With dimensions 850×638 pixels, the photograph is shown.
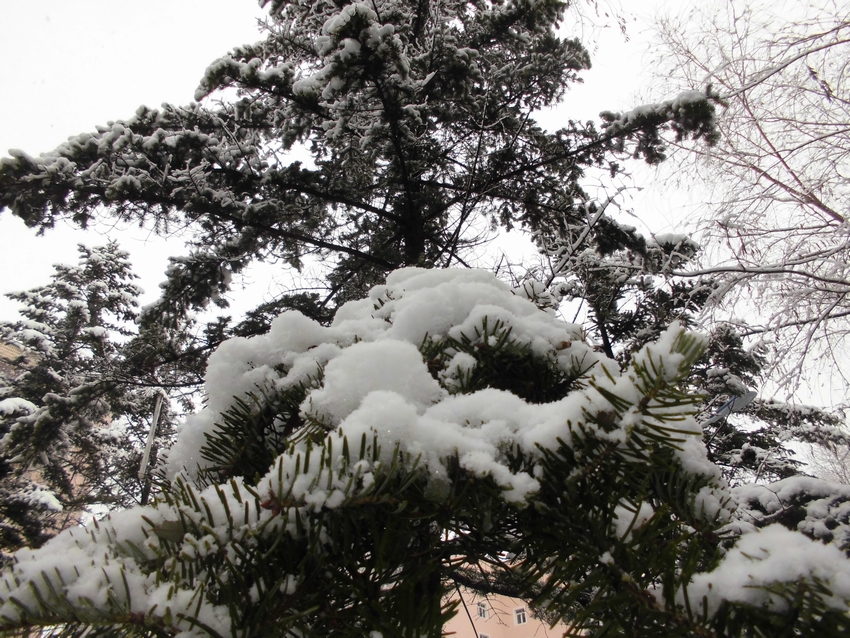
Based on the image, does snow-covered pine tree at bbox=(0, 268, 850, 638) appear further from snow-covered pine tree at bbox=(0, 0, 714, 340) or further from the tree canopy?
snow-covered pine tree at bbox=(0, 0, 714, 340)

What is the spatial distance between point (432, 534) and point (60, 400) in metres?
8.57

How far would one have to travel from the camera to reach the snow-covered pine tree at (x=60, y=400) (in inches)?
306

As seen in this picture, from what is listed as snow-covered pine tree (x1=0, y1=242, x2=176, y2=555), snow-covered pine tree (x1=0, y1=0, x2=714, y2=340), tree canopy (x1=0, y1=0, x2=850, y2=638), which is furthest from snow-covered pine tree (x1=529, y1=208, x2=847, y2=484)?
snow-covered pine tree (x1=0, y1=242, x2=176, y2=555)

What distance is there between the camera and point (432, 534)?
0.71 metres

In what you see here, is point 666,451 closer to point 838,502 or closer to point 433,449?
point 433,449

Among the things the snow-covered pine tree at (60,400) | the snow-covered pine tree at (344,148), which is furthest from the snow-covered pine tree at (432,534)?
the snow-covered pine tree at (60,400)

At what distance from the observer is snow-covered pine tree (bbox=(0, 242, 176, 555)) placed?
25.5 feet

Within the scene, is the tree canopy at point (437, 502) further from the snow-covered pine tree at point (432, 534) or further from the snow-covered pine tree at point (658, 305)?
the snow-covered pine tree at point (658, 305)

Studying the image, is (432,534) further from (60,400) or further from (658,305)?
(60,400)

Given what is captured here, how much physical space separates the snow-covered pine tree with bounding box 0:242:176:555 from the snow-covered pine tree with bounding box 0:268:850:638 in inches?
A: 316

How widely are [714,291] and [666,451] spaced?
450 cm

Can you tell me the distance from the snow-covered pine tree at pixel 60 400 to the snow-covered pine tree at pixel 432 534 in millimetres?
8030

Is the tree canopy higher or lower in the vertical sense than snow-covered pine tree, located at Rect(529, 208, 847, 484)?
lower

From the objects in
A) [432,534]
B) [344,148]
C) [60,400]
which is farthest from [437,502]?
[60,400]
